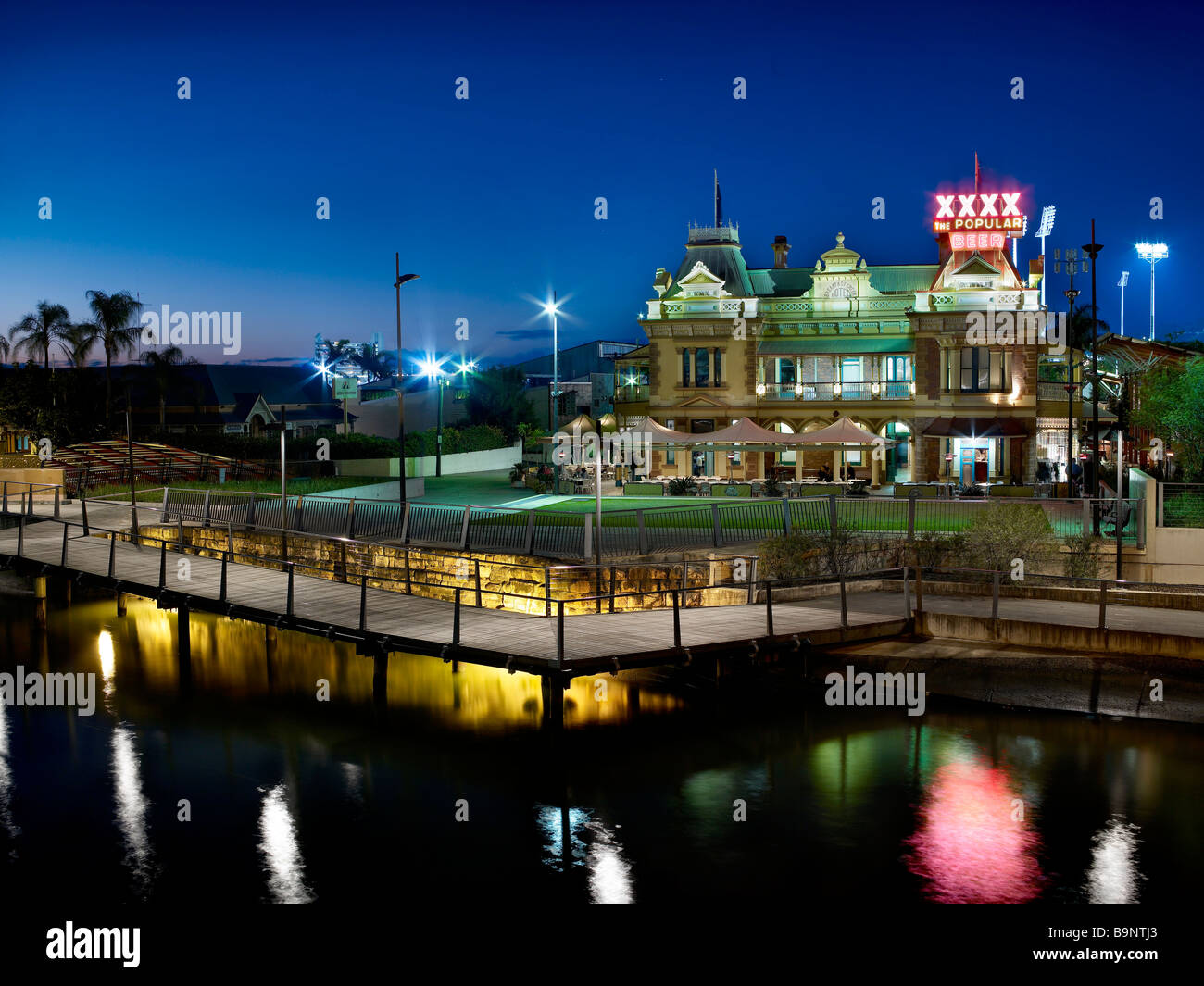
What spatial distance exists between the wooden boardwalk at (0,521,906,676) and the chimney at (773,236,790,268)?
42.3 m

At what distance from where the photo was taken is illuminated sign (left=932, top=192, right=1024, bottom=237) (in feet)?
167

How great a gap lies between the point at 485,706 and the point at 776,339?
37.1m

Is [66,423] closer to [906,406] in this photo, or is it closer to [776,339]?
[776,339]

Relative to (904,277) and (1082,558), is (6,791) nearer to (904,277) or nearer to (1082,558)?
(1082,558)

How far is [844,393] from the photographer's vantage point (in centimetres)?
5366

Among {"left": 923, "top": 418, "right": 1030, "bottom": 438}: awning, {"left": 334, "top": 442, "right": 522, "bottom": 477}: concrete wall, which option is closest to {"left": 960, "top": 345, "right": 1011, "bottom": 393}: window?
{"left": 923, "top": 418, "right": 1030, "bottom": 438}: awning

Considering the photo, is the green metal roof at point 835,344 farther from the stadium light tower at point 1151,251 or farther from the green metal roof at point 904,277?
the stadium light tower at point 1151,251

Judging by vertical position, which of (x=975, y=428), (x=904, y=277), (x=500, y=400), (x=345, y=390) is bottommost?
(x=975, y=428)

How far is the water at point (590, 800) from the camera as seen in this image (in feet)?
45.9

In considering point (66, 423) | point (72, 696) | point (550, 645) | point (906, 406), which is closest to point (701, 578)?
point (550, 645)

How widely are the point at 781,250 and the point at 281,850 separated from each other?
5299 centimetres

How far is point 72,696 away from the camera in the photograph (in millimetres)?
22500

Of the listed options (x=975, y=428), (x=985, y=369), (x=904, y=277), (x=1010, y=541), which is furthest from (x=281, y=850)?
(x=904, y=277)
